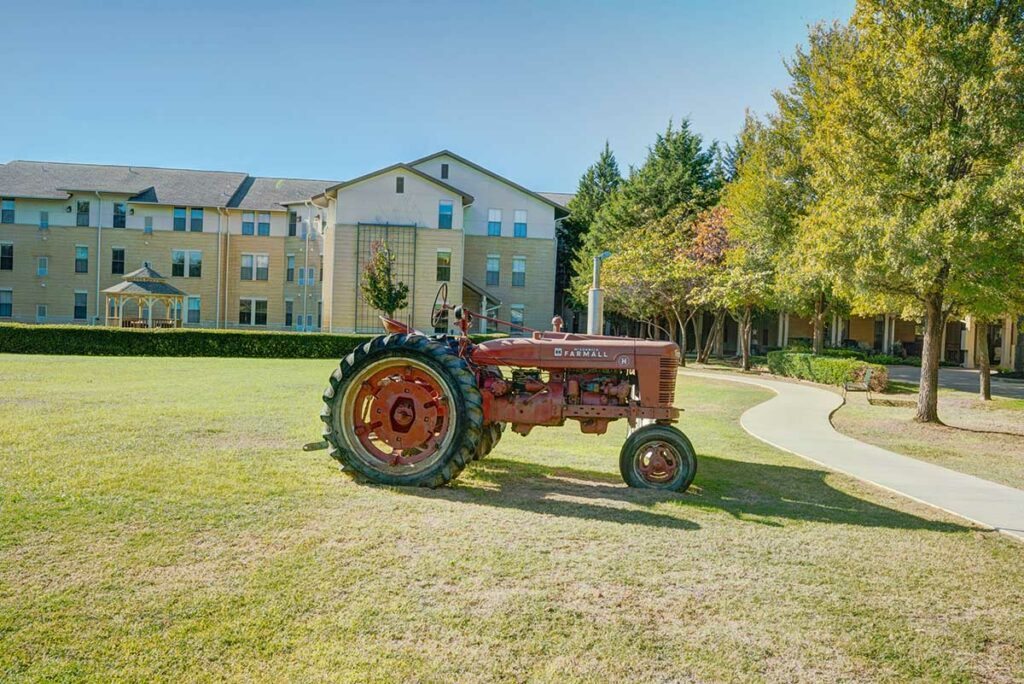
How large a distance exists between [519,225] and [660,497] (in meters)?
37.9

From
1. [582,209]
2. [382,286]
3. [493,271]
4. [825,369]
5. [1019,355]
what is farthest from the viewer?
[582,209]

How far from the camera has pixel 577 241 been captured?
51.8m

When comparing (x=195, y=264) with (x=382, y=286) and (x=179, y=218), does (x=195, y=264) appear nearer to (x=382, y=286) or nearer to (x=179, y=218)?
(x=179, y=218)

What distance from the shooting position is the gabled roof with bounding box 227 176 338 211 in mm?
44969

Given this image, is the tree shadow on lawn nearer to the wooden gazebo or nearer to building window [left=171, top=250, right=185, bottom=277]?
the wooden gazebo

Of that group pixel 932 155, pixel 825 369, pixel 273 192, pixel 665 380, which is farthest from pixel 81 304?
pixel 665 380

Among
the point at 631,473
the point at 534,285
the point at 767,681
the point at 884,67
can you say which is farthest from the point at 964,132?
the point at 534,285

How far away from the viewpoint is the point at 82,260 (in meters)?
44.2

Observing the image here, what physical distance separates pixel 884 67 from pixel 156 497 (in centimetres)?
1400

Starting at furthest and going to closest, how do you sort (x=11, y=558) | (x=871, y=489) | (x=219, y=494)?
(x=871, y=489)
(x=219, y=494)
(x=11, y=558)

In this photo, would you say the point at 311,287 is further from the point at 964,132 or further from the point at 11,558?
the point at 11,558

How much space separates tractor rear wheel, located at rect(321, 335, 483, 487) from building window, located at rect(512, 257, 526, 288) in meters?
36.6

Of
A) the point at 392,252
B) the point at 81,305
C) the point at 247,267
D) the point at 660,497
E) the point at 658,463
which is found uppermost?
the point at 392,252

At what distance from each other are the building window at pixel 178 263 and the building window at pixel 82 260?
5059mm
